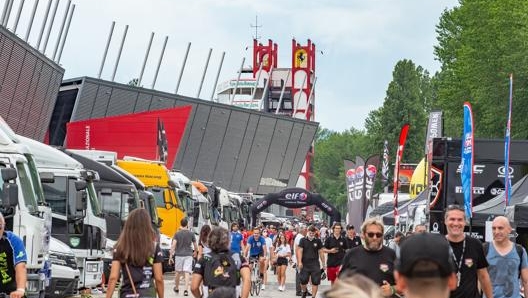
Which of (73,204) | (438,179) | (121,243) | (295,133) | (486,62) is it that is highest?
(295,133)

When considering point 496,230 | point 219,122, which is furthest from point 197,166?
point 496,230

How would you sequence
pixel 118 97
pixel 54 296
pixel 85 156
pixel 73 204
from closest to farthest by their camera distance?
pixel 54 296, pixel 73 204, pixel 85 156, pixel 118 97

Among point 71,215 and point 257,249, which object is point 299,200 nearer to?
point 257,249

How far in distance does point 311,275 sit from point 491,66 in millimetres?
32045

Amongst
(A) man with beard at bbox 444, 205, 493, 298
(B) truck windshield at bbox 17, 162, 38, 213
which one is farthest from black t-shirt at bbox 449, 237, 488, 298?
(B) truck windshield at bbox 17, 162, 38, 213

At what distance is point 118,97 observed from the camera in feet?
305

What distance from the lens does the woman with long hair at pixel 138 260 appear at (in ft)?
35.3

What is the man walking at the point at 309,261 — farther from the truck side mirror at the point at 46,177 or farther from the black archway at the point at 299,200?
the black archway at the point at 299,200

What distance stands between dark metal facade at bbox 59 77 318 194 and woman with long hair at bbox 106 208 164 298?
77.5 meters

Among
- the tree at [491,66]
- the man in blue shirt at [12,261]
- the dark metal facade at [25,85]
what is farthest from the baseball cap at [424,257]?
the dark metal facade at [25,85]

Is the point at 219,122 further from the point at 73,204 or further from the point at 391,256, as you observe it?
the point at 391,256

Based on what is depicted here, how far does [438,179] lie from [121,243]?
16.6 meters

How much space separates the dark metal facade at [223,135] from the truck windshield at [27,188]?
69.5 meters

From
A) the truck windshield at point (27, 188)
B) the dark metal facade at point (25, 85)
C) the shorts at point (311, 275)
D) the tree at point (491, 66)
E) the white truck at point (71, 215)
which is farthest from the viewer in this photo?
the dark metal facade at point (25, 85)
